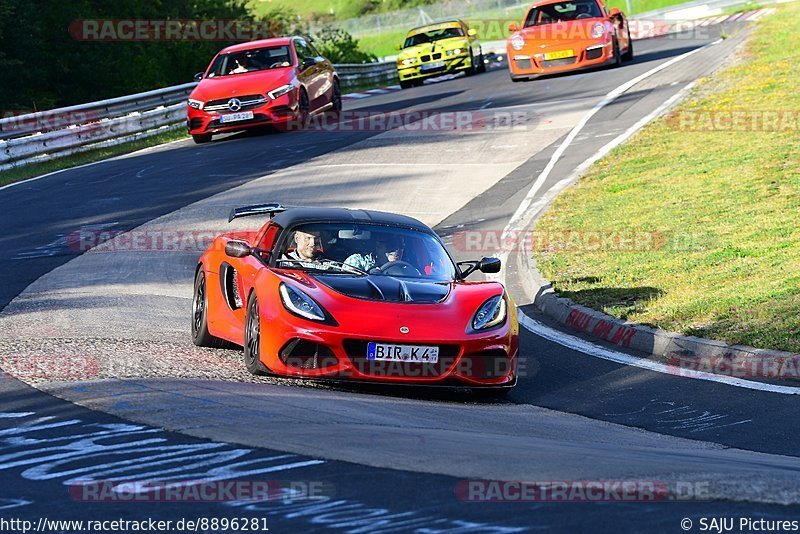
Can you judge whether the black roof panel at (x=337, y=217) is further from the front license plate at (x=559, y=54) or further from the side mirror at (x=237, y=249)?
the front license plate at (x=559, y=54)

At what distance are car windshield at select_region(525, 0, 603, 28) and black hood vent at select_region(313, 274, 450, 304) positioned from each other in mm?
21987

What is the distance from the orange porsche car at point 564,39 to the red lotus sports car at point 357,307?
66.9 feet

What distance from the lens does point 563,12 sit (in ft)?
99.6

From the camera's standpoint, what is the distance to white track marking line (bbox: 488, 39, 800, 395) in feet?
30.2

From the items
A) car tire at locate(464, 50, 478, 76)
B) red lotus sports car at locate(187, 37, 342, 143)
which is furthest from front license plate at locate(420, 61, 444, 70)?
red lotus sports car at locate(187, 37, 342, 143)

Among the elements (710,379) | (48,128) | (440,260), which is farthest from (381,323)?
(48,128)

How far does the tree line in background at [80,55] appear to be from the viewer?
35.5 meters

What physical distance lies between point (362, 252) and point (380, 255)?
0.46 ft

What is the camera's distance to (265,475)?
5531 mm

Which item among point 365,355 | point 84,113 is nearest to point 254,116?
point 84,113

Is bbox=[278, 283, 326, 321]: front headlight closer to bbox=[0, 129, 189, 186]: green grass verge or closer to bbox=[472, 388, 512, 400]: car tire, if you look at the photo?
bbox=[472, 388, 512, 400]: car tire

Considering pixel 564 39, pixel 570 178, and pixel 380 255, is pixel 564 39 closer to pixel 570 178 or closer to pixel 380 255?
pixel 570 178

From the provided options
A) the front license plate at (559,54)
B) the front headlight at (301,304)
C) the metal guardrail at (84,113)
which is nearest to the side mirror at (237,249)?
the front headlight at (301,304)

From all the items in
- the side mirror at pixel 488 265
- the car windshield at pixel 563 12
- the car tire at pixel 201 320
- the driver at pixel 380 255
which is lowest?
the car tire at pixel 201 320
